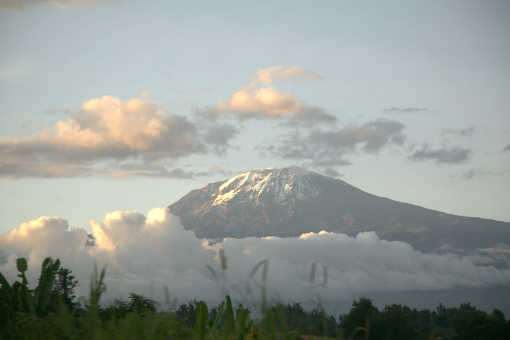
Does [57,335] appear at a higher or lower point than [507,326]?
higher

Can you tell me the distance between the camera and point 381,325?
53.8 meters

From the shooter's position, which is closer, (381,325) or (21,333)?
(21,333)

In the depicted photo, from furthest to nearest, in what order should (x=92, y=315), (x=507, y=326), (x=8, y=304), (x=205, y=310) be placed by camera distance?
(x=507, y=326), (x=8, y=304), (x=205, y=310), (x=92, y=315)

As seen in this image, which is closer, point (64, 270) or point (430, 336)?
point (430, 336)

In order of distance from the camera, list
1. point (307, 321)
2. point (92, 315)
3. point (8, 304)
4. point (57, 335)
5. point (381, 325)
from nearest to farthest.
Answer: point (307, 321), point (92, 315), point (57, 335), point (8, 304), point (381, 325)

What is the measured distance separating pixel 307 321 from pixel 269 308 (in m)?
0.46

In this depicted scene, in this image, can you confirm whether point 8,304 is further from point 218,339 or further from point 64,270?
point 64,270

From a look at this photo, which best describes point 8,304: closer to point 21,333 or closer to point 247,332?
point 21,333

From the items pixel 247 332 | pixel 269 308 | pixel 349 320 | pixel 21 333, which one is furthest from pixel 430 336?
pixel 349 320

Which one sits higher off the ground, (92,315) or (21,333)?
(92,315)

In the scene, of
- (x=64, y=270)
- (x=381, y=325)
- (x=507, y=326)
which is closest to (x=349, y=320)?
(x=381, y=325)

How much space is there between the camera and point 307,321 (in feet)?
15.1

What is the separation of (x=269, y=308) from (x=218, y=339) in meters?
1.50

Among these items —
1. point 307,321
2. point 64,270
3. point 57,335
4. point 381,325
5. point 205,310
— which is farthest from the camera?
point 381,325
